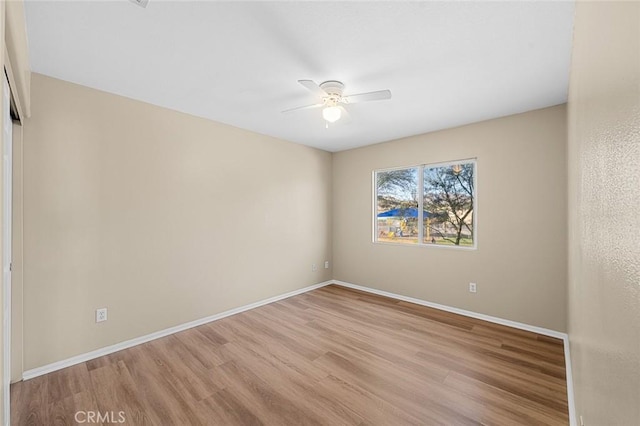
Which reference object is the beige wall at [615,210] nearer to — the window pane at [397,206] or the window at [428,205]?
the window at [428,205]

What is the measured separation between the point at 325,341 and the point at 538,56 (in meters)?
3.12

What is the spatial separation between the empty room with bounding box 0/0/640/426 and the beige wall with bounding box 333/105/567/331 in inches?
0.9

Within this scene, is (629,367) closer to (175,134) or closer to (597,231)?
(597,231)

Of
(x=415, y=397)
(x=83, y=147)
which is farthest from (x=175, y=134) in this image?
(x=415, y=397)

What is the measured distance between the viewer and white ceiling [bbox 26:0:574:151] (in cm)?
162

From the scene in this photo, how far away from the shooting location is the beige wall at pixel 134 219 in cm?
232

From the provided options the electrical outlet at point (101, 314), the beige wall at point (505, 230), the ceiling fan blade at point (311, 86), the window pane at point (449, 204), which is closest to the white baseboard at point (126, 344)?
the electrical outlet at point (101, 314)

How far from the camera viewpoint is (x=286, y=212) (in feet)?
14.4

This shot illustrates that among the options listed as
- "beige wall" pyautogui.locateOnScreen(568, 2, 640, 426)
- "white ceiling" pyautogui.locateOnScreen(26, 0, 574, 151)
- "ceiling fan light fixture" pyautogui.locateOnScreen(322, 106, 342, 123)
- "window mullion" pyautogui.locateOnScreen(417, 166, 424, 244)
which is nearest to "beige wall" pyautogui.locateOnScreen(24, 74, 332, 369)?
"white ceiling" pyautogui.locateOnScreen(26, 0, 574, 151)

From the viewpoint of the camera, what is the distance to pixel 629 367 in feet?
1.96

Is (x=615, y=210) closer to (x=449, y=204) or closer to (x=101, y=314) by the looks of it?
(x=449, y=204)

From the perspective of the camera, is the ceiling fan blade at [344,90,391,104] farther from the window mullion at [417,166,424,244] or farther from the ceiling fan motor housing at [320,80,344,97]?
the window mullion at [417,166,424,244]

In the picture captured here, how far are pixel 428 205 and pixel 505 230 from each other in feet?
3.44

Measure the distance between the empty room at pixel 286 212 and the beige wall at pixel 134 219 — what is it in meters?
0.02
